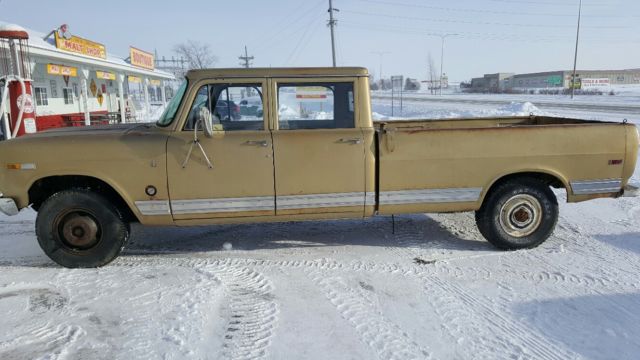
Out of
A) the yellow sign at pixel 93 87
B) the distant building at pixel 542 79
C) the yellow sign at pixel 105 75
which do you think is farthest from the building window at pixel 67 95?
the distant building at pixel 542 79

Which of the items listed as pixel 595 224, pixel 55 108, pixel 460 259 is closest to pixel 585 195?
pixel 595 224

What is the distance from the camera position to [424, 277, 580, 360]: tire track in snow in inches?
116

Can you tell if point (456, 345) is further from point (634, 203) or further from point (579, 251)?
point (634, 203)

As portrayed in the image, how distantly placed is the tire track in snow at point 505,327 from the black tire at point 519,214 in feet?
3.79

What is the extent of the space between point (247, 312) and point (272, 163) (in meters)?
1.52

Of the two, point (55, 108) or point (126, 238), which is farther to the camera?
point (55, 108)

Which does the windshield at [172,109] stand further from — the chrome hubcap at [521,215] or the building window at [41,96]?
the building window at [41,96]

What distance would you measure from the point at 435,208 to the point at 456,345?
1942 millimetres

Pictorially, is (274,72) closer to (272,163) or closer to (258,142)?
(258,142)

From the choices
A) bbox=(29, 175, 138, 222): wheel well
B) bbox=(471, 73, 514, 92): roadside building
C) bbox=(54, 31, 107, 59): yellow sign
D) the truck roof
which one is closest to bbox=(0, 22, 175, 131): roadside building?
bbox=(54, 31, 107, 59): yellow sign

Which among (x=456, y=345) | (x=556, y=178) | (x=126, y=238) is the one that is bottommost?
(x=456, y=345)

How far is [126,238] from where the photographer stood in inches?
179

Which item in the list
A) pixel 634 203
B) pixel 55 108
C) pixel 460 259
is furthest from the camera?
pixel 55 108

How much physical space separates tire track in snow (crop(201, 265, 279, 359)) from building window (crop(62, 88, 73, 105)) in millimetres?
20933
